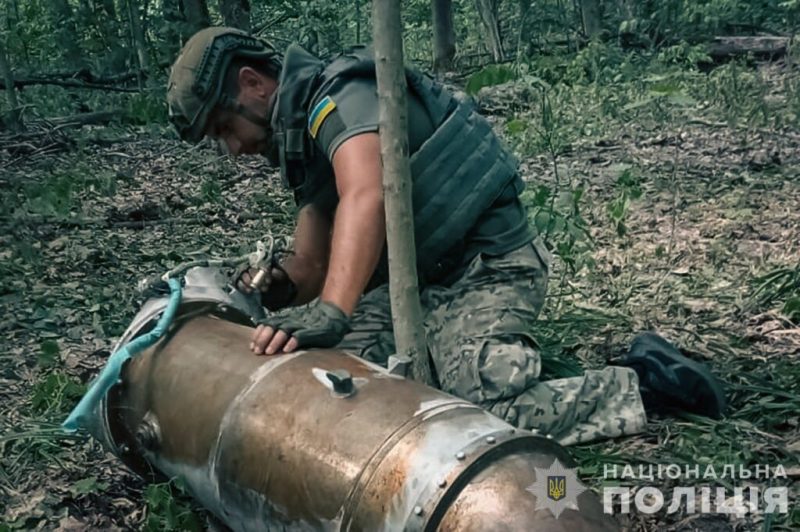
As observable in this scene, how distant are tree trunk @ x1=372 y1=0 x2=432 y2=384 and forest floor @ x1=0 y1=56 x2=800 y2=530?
691 millimetres

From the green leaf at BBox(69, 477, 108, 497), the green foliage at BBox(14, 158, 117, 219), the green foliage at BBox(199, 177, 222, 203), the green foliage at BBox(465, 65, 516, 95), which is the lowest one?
the green leaf at BBox(69, 477, 108, 497)

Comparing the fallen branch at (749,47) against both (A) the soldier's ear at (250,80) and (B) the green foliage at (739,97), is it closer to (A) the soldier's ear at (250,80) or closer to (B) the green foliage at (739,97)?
(B) the green foliage at (739,97)

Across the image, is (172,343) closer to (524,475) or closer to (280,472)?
(280,472)

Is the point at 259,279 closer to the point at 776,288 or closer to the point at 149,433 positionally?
the point at 149,433

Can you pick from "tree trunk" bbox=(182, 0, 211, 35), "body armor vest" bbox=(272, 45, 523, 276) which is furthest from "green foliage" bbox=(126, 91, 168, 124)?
"body armor vest" bbox=(272, 45, 523, 276)

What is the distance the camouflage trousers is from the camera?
112 inches

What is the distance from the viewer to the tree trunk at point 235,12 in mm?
8164

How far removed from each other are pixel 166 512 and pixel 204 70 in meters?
1.33

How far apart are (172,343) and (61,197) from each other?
3.95 m

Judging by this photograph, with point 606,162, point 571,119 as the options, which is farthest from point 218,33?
point 571,119

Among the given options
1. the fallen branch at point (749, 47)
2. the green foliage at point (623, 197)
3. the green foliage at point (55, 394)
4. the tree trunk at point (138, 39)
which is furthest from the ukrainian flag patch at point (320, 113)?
the fallen branch at point (749, 47)

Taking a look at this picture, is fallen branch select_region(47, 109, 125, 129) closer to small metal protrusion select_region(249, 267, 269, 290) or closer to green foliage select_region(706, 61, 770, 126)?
green foliage select_region(706, 61, 770, 126)

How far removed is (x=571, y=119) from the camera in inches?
328

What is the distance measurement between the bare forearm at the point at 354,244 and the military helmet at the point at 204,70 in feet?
2.17
